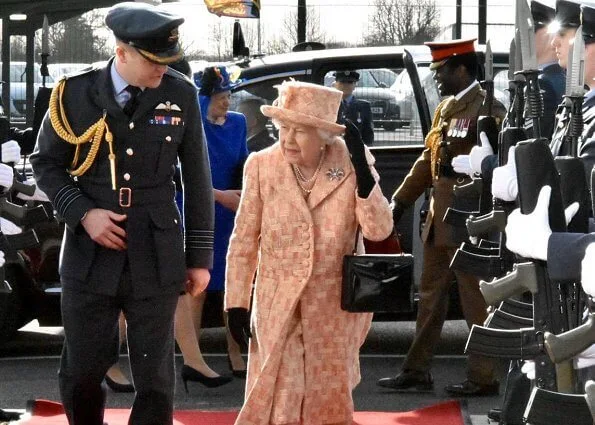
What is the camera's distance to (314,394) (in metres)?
6.02

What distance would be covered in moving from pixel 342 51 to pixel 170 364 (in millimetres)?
4108

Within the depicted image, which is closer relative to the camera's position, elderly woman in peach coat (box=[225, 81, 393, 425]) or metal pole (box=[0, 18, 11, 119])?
elderly woman in peach coat (box=[225, 81, 393, 425])

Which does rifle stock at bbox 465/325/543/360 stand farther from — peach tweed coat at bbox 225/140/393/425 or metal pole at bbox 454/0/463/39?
metal pole at bbox 454/0/463/39

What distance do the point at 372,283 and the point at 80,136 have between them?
122 cm

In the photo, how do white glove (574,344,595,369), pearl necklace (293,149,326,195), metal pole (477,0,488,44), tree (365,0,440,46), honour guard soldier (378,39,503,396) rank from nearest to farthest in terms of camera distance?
white glove (574,344,595,369) < pearl necklace (293,149,326,195) < honour guard soldier (378,39,503,396) < tree (365,0,440,46) < metal pole (477,0,488,44)

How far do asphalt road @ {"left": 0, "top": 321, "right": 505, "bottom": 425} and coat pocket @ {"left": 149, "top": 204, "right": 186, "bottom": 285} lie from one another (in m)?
2.25

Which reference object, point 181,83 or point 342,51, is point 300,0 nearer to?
point 342,51

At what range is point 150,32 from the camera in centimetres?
543

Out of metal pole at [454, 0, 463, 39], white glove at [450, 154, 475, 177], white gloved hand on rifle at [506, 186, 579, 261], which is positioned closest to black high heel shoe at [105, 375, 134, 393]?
white glove at [450, 154, 475, 177]

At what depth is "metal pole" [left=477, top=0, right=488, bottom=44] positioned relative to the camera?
56.2 ft

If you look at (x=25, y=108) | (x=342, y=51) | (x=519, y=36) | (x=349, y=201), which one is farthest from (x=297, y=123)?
(x=25, y=108)

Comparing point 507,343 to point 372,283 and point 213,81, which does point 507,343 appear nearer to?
point 372,283

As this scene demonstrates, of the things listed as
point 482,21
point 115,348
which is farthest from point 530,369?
point 482,21

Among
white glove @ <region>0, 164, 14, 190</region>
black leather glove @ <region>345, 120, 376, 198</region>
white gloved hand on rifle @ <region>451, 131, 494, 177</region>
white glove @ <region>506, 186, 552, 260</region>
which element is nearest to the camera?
white glove @ <region>506, 186, 552, 260</region>
